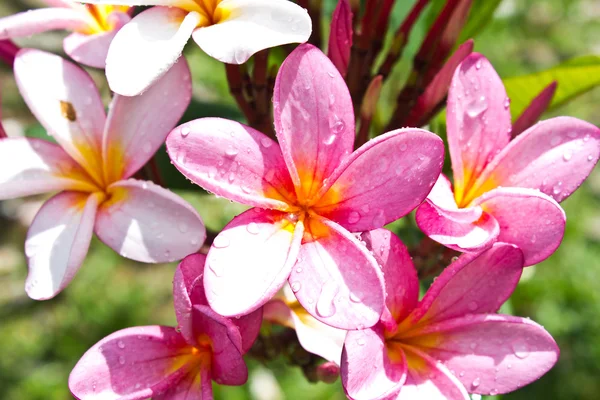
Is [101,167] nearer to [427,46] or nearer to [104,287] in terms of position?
[427,46]

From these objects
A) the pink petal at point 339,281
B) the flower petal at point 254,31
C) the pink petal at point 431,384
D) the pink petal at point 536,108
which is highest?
the flower petal at point 254,31

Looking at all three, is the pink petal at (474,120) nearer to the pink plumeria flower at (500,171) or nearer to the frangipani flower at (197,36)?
the pink plumeria flower at (500,171)

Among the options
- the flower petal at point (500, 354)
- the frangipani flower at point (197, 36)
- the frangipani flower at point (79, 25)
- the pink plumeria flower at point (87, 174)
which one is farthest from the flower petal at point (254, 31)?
the flower petal at point (500, 354)

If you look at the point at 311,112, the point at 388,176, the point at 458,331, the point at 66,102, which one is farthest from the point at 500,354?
the point at 66,102

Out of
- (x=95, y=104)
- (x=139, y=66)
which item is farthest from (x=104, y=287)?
(x=139, y=66)

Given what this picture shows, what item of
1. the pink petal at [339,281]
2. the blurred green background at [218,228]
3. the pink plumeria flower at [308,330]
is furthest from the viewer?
the blurred green background at [218,228]

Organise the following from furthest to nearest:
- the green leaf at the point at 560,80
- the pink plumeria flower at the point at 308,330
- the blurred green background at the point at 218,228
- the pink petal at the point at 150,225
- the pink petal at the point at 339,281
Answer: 1. the blurred green background at the point at 218,228
2. the green leaf at the point at 560,80
3. the pink plumeria flower at the point at 308,330
4. the pink petal at the point at 150,225
5. the pink petal at the point at 339,281
